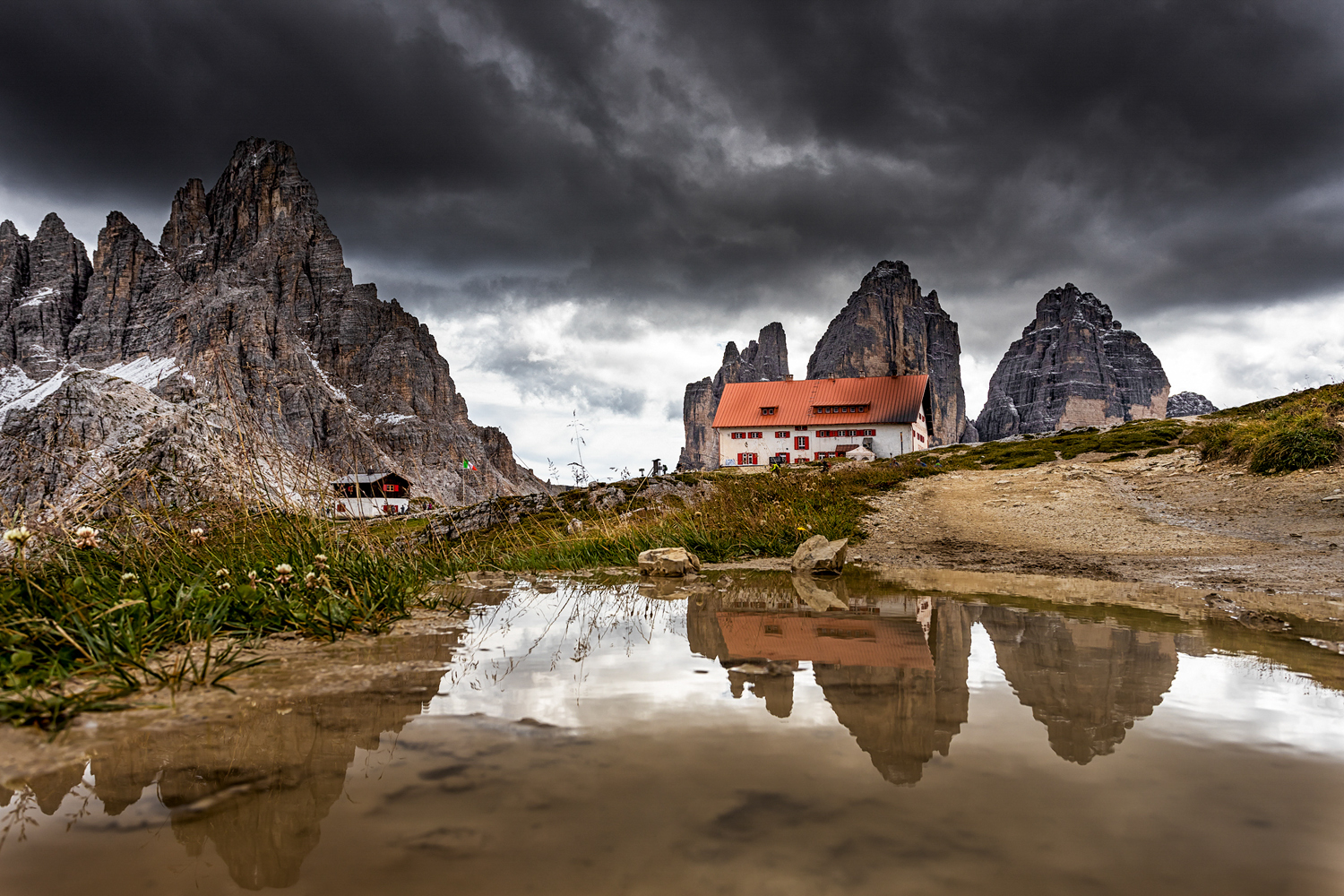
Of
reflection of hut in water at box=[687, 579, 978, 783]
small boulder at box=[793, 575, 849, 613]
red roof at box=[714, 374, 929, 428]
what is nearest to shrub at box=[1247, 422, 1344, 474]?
small boulder at box=[793, 575, 849, 613]

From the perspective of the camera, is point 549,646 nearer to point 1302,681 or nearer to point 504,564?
point 1302,681

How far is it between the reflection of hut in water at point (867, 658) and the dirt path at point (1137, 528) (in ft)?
14.0

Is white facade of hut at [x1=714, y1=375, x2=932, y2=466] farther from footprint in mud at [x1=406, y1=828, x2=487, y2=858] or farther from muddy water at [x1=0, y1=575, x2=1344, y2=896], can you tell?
footprint in mud at [x1=406, y1=828, x2=487, y2=858]

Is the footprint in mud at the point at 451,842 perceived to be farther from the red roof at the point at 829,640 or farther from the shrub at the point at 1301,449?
the shrub at the point at 1301,449

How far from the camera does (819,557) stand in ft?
30.7

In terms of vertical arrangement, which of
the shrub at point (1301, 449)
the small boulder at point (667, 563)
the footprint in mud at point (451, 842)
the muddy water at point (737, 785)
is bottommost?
the footprint in mud at point (451, 842)

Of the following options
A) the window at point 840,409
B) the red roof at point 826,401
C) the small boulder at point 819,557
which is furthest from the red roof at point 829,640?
the window at point 840,409

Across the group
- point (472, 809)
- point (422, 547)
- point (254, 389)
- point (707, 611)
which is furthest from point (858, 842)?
point (254, 389)

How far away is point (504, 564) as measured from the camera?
10.4 m

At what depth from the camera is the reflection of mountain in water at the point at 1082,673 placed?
296 cm

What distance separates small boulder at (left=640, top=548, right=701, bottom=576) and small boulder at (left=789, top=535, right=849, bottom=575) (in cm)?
152

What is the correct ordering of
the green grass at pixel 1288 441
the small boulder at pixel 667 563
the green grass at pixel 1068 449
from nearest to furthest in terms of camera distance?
1. the small boulder at pixel 667 563
2. the green grass at pixel 1288 441
3. the green grass at pixel 1068 449

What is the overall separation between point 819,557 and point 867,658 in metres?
5.15

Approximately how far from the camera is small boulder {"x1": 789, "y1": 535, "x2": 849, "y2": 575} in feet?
30.5
